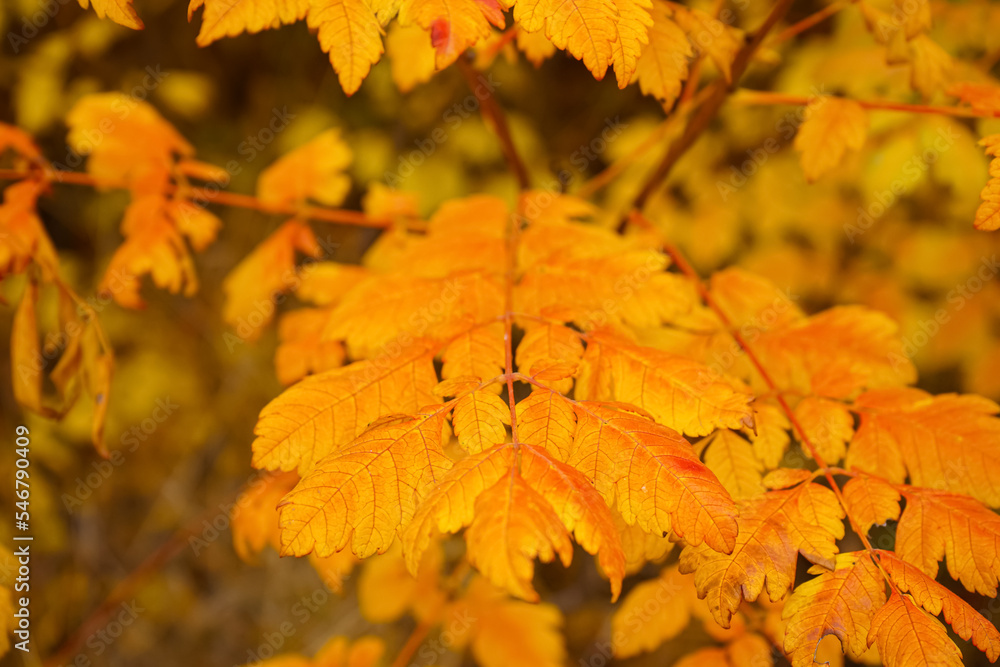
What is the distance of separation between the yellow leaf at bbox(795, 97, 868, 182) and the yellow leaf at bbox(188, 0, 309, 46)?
0.88 metres

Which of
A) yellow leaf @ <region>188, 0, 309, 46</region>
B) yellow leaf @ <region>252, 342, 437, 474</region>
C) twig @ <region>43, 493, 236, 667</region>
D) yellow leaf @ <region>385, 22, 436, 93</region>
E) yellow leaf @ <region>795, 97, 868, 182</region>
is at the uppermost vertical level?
yellow leaf @ <region>188, 0, 309, 46</region>

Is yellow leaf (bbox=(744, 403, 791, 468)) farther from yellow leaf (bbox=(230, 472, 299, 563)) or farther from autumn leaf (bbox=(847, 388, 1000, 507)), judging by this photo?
yellow leaf (bbox=(230, 472, 299, 563))

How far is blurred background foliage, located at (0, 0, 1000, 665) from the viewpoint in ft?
8.12

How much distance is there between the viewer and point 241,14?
2.83ft

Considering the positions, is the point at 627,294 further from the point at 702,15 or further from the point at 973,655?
the point at 973,655

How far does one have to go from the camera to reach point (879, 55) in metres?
1.68

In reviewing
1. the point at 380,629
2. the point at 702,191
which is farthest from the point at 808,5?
the point at 380,629

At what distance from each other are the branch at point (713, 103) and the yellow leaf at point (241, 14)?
0.76m

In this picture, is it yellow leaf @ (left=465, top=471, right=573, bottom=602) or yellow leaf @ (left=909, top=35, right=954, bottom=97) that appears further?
yellow leaf @ (left=909, top=35, right=954, bottom=97)

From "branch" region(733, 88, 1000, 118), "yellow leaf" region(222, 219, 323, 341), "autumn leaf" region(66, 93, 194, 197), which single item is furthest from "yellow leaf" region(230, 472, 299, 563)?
"branch" region(733, 88, 1000, 118)

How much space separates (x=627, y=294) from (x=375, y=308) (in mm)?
426

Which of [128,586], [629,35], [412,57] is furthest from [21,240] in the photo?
[128,586]

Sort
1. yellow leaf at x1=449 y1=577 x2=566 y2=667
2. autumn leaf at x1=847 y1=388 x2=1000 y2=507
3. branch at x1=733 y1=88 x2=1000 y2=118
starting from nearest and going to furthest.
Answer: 1. autumn leaf at x1=847 y1=388 x2=1000 y2=507
2. branch at x1=733 y1=88 x2=1000 y2=118
3. yellow leaf at x1=449 y1=577 x2=566 y2=667

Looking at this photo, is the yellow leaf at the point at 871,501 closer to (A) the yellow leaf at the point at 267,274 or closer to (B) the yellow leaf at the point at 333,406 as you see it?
(B) the yellow leaf at the point at 333,406
